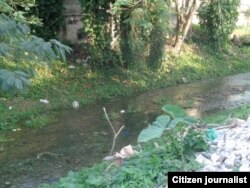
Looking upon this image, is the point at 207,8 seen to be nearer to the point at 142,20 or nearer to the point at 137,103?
the point at 142,20

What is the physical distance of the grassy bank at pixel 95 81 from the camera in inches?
340

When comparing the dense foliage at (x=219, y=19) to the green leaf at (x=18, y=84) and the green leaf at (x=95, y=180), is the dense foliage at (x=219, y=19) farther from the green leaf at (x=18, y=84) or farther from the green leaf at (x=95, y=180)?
the green leaf at (x=18, y=84)

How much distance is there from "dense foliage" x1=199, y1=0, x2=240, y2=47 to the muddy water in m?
2.04

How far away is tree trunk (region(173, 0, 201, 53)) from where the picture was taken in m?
12.2

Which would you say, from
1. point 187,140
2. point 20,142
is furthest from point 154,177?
point 20,142

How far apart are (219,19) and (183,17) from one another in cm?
109

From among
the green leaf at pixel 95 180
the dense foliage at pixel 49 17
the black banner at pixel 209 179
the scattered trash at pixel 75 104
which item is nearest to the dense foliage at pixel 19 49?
the green leaf at pixel 95 180

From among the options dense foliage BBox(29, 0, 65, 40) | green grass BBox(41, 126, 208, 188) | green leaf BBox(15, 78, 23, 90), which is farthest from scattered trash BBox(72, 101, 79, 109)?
green leaf BBox(15, 78, 23, 90)

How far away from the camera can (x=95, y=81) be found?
10234mm

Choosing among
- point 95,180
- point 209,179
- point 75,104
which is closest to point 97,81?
point 75,104

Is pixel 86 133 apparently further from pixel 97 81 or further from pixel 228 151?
pixel 228 151

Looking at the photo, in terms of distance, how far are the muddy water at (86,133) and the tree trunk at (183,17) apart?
60.0 inches

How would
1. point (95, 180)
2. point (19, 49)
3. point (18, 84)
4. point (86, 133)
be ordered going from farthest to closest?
point (86, 133), point (19, 49), point (95, 180), point (18, 84)

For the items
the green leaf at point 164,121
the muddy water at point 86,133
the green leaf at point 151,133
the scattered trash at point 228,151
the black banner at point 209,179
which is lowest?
the muddy water at point 86,133
